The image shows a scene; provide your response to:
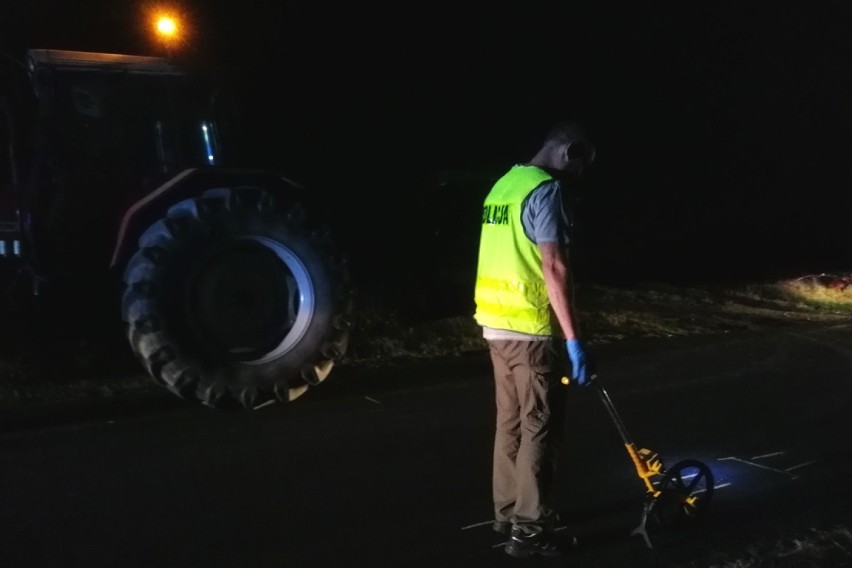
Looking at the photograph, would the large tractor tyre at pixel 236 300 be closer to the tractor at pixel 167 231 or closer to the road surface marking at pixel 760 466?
the tractor at pixel 167 231

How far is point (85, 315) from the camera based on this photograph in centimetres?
758

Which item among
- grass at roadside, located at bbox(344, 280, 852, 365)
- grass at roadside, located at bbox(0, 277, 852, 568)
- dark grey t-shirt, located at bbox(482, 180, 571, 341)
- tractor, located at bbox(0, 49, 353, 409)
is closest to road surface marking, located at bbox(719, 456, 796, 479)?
grass at roadside, located at bbox(0, 277, 852, 568)

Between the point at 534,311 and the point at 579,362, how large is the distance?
0.96ft

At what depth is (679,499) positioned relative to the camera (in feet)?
15.7

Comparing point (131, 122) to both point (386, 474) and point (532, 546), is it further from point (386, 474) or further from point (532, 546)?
point (532, 546)

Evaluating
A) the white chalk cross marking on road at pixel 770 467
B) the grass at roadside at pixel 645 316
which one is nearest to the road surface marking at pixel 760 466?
the white chalk cross marking on road at pixel 770 467

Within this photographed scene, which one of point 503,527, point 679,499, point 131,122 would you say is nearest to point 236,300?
point 131,122

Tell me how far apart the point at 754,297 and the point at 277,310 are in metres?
9.22

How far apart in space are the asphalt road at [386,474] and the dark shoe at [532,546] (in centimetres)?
5

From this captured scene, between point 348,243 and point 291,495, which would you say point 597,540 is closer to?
point 291,495

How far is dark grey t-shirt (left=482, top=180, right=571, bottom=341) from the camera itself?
4.19m

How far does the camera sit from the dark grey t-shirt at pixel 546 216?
419cm

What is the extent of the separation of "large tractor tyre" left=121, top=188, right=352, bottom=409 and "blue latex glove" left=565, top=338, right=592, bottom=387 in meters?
2.99

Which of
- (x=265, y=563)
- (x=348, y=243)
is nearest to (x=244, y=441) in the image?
(x=265, y=563)
